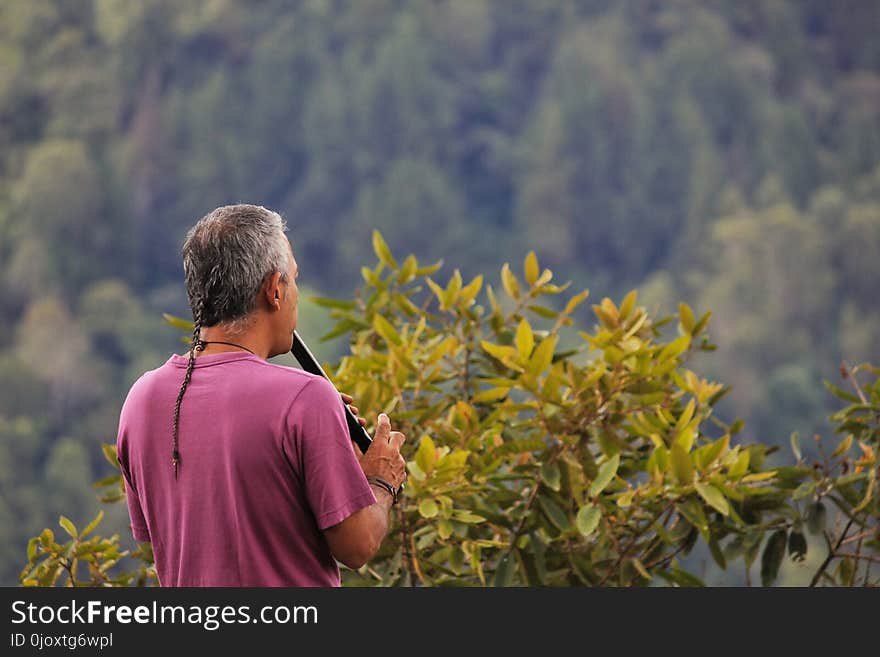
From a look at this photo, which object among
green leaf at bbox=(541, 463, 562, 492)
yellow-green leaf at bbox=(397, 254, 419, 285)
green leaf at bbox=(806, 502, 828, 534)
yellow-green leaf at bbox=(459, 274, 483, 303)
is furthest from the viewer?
yellow-green leaf at bbox=(397, 254, 419, 285)

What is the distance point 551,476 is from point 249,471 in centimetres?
101

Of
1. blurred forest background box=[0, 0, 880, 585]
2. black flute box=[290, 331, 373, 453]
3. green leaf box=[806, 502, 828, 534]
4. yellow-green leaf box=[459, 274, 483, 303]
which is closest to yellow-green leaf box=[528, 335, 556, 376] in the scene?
yellow-green leaf box=[459, 274, 483, 303]

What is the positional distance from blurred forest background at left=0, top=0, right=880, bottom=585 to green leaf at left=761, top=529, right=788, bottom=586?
1060 inches

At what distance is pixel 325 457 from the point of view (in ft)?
4.18

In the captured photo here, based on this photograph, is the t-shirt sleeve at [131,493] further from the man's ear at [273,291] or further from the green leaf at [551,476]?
the green leaf at [551,476]

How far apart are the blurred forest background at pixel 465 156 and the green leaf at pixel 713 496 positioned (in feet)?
89.1

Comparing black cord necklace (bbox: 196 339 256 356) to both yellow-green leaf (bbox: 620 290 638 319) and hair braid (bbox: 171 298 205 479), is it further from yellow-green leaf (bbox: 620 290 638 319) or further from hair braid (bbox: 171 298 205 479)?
yellow-green leaf (bbox: 620 290 638 319)

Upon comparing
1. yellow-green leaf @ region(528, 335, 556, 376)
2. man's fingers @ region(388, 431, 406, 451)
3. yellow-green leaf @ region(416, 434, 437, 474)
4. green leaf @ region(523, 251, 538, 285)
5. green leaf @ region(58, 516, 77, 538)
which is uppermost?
green leaf @ region(523, 251, 538, 285)

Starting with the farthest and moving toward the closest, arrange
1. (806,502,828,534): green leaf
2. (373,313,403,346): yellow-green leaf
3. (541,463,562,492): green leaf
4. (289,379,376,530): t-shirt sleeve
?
(373,313,403,346): yellow-green leaf, (806,502,828,534): green leaf, (541,463,562,492): green leaf, (289,379,376,530): t-shirt sleeve

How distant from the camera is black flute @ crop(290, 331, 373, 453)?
→ 1379 millimetres

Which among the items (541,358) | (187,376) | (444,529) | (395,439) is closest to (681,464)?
(541,358)

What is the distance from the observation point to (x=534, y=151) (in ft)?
120

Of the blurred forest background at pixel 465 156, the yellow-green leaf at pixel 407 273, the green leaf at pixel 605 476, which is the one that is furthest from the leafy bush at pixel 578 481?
the blurred forest background at pixel 465 156

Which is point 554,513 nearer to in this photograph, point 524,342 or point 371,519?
point 524,342
